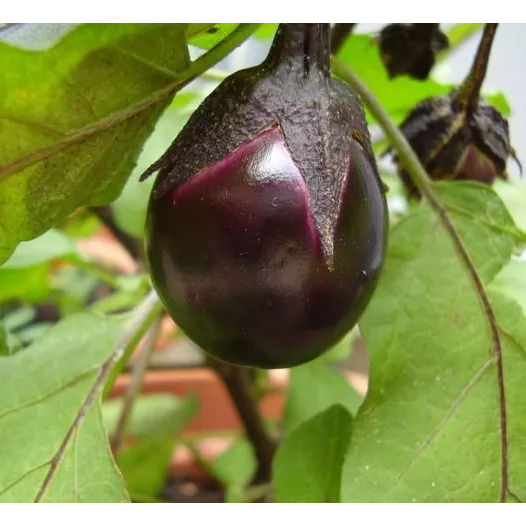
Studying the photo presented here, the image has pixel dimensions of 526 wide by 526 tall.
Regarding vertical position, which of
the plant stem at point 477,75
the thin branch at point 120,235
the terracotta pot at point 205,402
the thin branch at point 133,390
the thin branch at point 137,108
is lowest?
the terracotta pot at point 205,402

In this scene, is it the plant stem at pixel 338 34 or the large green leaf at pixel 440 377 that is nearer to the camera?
the large green leaf at pixel 440 377

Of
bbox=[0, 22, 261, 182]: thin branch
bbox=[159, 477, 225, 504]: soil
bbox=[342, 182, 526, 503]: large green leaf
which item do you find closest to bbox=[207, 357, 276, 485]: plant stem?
bbox=[159, 477, 225, 504]: soil

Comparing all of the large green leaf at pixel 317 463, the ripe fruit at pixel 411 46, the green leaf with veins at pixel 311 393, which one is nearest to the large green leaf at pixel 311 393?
the green leaf with veins at pixel 311 393

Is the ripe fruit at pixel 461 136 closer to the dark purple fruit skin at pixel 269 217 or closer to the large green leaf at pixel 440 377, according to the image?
the large green leaf at pixel 440 377

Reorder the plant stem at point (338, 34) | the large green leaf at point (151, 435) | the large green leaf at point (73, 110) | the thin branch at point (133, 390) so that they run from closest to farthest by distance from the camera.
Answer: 1. the large green leaf at point (73, 110)
2. the plant stem at point (338, 34)
3. the thin branch at point (133, 390)
4. the large green leaf at point (151, 435)

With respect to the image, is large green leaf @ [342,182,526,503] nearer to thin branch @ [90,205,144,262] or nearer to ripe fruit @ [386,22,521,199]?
ripe fruit @ [386,22,521,199]

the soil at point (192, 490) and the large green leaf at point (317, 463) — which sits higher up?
the large green leaf at point (317, 463)
